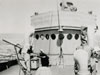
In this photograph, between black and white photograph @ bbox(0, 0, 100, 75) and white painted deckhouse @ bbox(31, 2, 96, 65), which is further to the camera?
white painted deckhouse @ bbox(31, 2, 96, 65)

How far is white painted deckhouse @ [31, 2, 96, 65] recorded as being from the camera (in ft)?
12.3

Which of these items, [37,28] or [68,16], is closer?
[68,16]

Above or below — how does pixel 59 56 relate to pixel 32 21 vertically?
below

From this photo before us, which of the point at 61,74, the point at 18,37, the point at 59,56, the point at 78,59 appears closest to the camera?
the point at 78,59

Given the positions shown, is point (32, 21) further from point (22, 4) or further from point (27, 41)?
point (27, 41)

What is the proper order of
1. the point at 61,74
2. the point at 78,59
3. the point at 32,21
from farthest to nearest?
the point at 32,21 → the point at 61,74 → the point at 78,59

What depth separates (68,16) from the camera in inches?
148

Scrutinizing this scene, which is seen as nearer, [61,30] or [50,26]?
[61,30]

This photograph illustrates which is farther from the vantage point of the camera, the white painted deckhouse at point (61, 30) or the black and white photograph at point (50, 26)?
the white painted deckhouse at point (61, 30)

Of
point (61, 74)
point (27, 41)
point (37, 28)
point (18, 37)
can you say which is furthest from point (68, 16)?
point (27, 41)

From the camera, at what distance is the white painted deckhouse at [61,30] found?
373 centimetres

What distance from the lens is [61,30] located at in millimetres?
3643

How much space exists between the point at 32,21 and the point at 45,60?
276 cm

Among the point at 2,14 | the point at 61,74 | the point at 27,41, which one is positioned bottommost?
the point at 61,74
